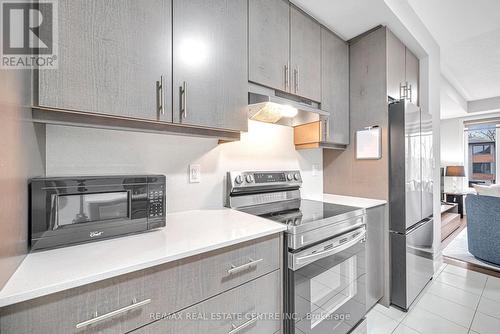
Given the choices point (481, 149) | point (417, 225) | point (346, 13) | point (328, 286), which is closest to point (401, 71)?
point (346, 13)

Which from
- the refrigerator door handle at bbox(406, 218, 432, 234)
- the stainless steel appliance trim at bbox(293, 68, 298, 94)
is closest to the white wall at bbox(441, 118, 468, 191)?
the refrigerator door handle at bbox(406, 218, 432, 234)

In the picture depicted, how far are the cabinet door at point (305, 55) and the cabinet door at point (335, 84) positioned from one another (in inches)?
3.6

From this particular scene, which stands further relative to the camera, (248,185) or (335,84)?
(335,84)

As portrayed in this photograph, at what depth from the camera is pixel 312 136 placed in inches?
77.4

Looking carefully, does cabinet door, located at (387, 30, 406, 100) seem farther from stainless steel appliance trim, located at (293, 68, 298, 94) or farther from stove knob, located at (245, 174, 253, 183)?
stove knob, located at (245, 174, 253, 183)

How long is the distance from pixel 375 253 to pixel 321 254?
0.89 metres

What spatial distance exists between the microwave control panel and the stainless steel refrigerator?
6.04ft

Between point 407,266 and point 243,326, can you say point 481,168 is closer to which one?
point 407,266

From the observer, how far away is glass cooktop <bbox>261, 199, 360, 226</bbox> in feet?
4.12

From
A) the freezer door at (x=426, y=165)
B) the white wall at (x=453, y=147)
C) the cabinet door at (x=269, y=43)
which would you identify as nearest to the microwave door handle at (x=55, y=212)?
the cabinet door at (x=269, y=43)

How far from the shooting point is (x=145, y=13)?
3.21 feet

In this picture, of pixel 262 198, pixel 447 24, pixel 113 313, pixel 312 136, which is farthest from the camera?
pixel 447 24

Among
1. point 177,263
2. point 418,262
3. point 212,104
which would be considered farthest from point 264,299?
point 418,262

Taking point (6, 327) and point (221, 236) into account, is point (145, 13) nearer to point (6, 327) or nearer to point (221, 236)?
point (221, 236)
